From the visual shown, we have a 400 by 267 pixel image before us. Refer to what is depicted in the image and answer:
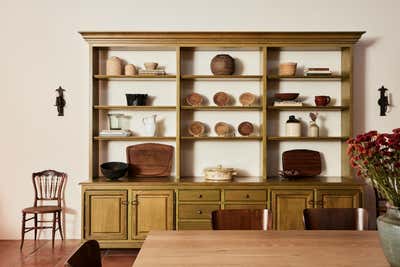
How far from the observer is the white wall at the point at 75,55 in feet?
16.1

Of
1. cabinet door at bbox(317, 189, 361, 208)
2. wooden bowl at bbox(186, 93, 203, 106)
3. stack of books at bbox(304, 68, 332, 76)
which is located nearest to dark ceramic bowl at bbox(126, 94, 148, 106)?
wooden bowl at bbox(186, 93, 203, 106)

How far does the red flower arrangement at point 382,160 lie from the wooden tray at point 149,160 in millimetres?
3366

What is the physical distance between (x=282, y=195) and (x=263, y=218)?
1817mm

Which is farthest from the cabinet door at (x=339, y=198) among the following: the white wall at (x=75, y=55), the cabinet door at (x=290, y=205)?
the white wall at (x=75, y=55)

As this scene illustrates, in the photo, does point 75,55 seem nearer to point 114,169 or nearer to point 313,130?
point 114,169

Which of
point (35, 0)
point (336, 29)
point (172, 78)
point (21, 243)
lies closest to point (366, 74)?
point (336, 29)

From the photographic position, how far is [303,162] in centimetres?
485

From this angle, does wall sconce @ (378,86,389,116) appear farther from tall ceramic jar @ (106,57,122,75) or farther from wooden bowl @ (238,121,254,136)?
tall ceramic jar @ (106,57,122,75)

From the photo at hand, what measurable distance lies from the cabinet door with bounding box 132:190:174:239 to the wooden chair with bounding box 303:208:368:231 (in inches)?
79.4

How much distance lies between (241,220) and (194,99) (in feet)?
8.00

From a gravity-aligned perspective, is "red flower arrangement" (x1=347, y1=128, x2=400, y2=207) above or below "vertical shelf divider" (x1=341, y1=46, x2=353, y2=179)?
below

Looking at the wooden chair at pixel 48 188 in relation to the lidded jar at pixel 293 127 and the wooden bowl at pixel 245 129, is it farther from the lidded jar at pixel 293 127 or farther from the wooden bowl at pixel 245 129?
the lidded jar at pixel 293 127


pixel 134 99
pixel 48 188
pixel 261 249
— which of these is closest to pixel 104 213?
pixel 48 188

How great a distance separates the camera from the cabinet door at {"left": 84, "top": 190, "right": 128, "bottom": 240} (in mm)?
4328
